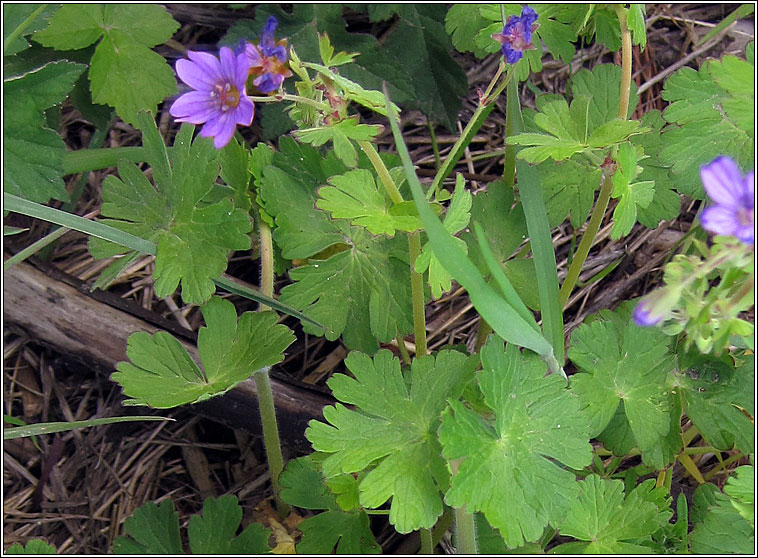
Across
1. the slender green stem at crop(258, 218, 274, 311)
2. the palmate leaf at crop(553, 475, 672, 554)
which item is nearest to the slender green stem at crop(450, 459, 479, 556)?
the palmate leaf at crop(553, 475, 672, 554)

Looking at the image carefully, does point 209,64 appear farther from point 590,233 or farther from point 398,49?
point 398,49

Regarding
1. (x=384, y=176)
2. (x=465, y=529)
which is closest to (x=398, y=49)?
(x=384, y=176)

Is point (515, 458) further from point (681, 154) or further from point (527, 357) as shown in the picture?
point (681, 154)

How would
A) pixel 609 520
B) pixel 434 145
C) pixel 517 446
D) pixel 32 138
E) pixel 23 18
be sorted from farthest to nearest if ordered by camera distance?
pixel 434 145 → pixel 23 18 → pixel 32 138 → pixel 609 520 → pixel 517 446

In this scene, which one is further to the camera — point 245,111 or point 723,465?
point 723,465

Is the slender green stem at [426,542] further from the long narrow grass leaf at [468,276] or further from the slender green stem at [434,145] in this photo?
the slender green stem at [434,145]

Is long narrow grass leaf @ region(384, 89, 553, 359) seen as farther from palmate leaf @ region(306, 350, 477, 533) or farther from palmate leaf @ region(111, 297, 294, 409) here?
palmate leaf @ region(111, 297, 294, 409)
